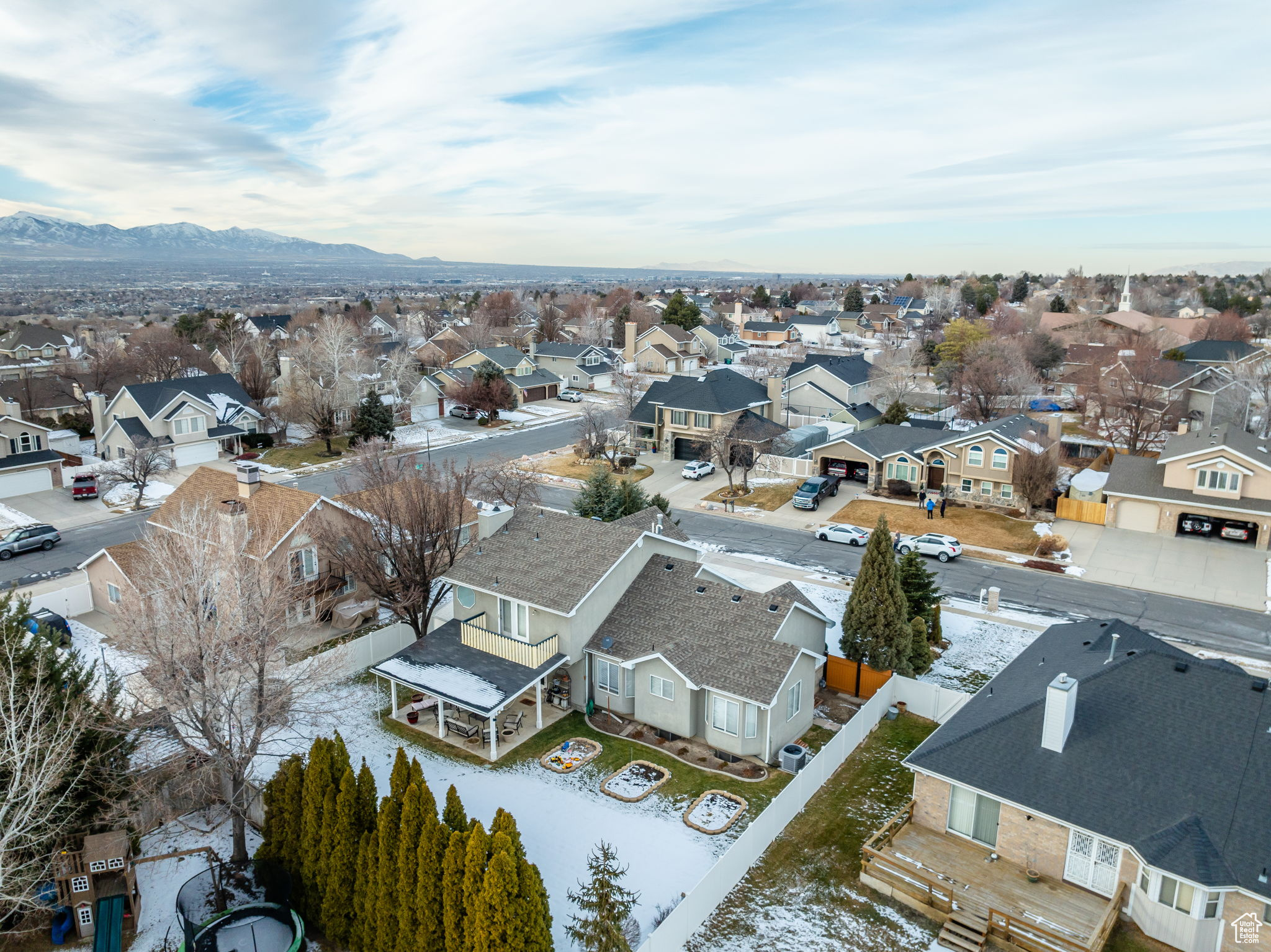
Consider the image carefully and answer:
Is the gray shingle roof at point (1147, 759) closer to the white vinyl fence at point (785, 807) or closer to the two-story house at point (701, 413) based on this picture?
the white vinyl fence at point (785, 807)

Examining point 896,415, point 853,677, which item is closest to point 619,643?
point 853,677

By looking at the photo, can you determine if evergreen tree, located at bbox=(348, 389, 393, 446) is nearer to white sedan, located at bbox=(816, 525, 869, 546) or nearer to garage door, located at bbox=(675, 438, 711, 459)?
garage door, located at bbox=(675, 438, 711, 459)

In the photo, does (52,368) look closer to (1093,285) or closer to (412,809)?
(412,809)

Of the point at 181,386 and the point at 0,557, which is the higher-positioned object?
the point at 181,386

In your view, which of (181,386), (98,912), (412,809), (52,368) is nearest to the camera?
(412,809)

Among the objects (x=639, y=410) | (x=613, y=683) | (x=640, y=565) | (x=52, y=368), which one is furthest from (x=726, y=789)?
(x=52, y=368)

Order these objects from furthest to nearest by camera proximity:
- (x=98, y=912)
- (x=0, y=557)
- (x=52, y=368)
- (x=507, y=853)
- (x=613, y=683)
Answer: (x=52, y=368) < (x=0, y=557) < (x=613, y=683) < (x=98, y=912) < (x=507, y=853)

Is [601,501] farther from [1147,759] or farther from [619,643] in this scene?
[1147,759]

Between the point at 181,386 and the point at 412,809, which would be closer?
the point at 412,809
